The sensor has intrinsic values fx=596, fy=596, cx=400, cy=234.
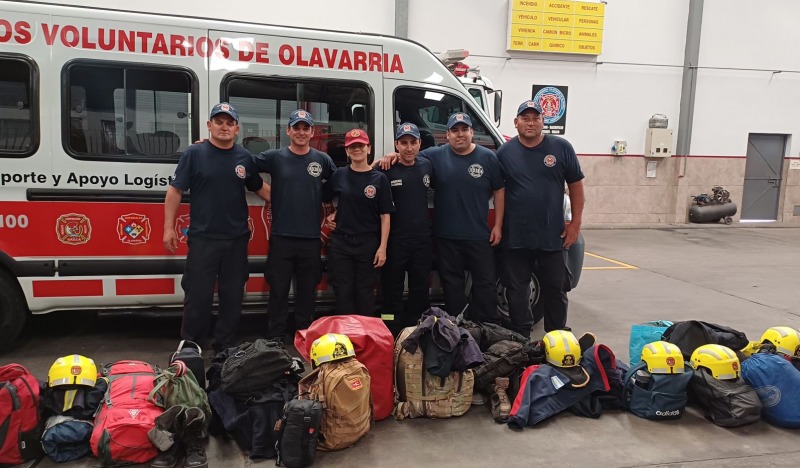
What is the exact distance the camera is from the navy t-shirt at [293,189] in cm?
448

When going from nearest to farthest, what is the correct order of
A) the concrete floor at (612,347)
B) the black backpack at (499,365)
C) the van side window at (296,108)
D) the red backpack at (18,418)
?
→ the red backpack at (18,418), the concrete floor at (612,347), the black backpack at (499,365), the van side window at (296,108)

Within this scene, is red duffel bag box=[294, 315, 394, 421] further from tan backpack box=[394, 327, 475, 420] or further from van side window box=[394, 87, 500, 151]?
van side window box=[394, 87, 500, 151]

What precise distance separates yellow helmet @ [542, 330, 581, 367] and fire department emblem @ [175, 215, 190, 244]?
2836 millimetres

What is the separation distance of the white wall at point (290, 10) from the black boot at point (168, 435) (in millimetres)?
10035

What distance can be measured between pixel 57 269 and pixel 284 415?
7.96 feet

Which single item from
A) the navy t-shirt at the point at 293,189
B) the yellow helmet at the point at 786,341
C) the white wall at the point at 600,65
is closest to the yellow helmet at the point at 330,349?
the navy t-shirt at the point at 293,189

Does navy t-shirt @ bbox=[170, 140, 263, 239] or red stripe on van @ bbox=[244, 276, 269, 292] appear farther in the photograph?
red stripe on van @ bbox=[244, 276, 269, 292]

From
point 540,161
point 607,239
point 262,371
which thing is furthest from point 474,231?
point 607,239

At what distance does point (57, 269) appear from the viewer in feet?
14.6

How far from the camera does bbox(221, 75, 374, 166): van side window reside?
185 inches

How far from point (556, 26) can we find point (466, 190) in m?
10.4

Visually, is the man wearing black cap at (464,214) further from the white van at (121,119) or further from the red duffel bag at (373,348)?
the red duffel bag at (373,348)

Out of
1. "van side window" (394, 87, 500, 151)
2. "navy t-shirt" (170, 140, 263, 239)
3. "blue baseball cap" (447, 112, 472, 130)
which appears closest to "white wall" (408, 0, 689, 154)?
"van side window" (394, 87, 500, 151)

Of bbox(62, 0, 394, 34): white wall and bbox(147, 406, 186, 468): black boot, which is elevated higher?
bbox(62, 0, 394, 34): white wall
